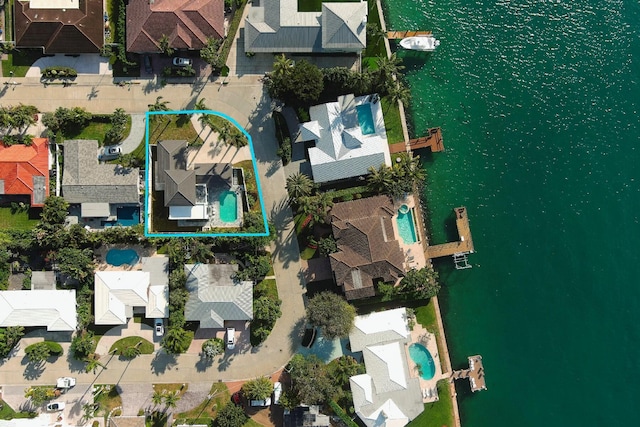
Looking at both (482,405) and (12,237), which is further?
(482,405)

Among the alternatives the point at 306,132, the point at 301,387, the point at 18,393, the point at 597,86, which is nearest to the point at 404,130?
the point at 306,132

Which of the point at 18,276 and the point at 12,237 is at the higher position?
the point at 12,237

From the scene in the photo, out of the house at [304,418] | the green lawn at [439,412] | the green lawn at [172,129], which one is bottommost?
the green lawn at [439,412]

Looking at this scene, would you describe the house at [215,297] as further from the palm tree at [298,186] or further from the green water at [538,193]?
the green water at [538,193]

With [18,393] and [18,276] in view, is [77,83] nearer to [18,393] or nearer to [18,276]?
[18,276]

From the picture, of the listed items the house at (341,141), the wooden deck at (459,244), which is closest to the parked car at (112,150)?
the house at (341,141)

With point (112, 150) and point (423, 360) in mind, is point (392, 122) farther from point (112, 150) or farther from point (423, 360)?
point (112, 150)

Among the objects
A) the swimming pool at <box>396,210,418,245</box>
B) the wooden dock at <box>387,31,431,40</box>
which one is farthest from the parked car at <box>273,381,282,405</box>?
the wooden dock at <box>387,31,431,40</box>
